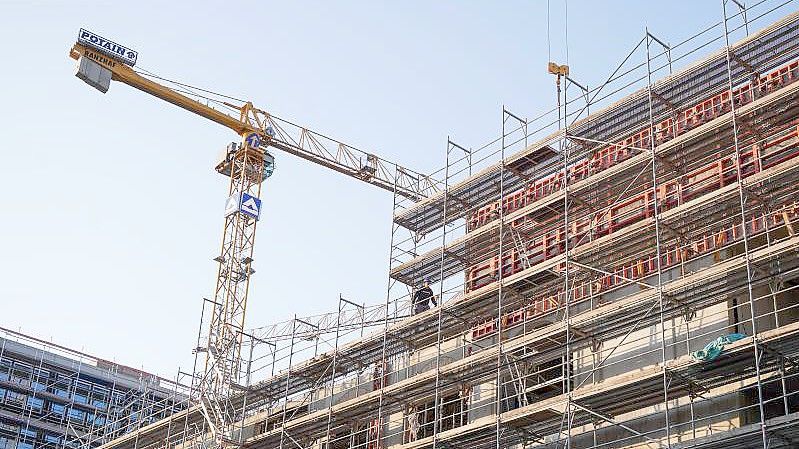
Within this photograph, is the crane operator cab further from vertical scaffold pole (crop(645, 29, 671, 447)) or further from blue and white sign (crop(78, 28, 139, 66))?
vertical scaffold pole (crop(645, 29, 671, 447))

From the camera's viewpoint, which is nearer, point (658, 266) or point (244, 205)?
point (658, 266)

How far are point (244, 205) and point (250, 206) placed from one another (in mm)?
421

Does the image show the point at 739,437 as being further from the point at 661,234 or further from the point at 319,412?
the point at 319,412

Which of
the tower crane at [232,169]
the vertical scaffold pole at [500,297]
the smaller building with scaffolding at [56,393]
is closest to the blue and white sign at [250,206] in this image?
the tower crane at [232,169]

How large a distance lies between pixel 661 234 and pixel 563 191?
452cm

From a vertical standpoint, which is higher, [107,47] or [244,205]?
[107,47]

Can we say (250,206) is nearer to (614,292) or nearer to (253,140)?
(253,140)

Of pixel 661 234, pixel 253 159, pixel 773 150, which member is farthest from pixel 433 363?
pixel 253 159

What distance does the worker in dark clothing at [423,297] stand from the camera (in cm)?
4204

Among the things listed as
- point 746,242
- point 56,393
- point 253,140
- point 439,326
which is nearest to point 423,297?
point 439,326

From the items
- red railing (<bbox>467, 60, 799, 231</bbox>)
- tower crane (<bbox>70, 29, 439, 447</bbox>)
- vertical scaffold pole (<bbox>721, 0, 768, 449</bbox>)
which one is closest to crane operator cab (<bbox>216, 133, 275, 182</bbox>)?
tower crane (<bbox>70, 29, 439, 447</bbox>)

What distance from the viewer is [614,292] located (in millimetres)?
34094

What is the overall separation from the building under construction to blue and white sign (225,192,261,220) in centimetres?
1912

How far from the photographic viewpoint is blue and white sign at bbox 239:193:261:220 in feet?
200
